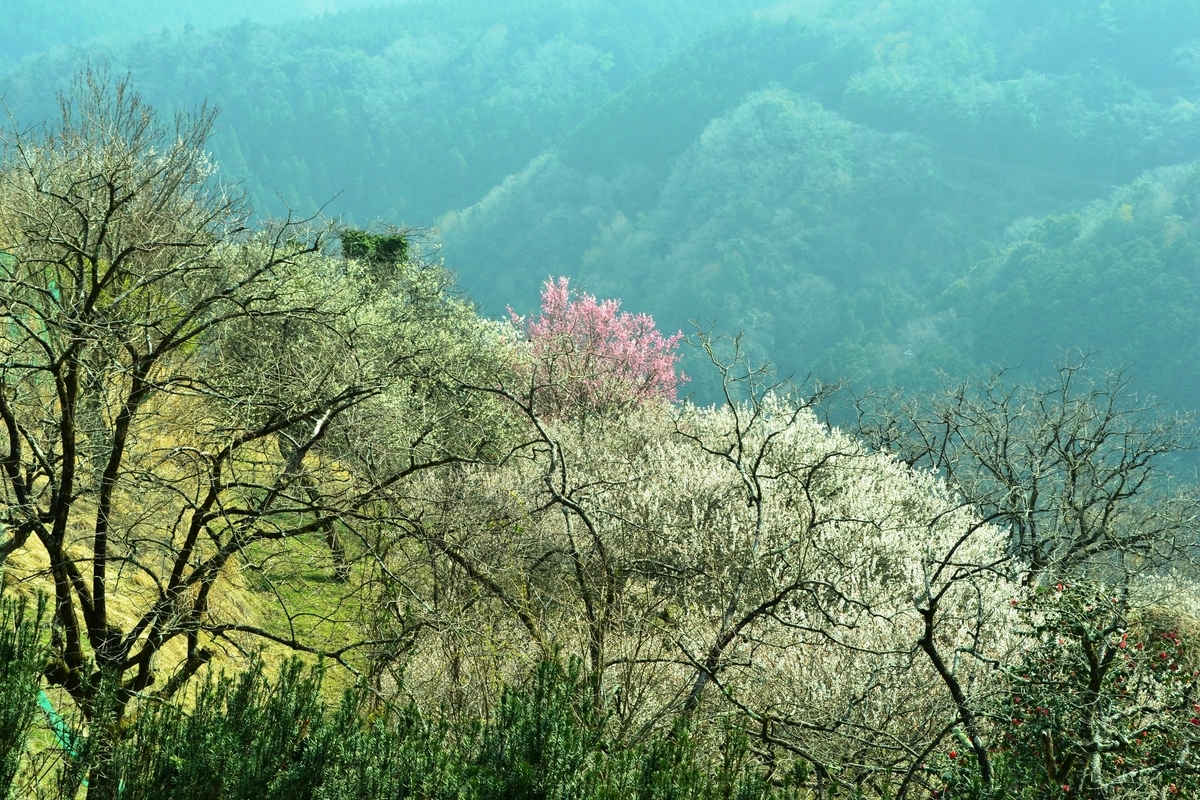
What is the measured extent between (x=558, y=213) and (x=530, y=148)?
1931cm

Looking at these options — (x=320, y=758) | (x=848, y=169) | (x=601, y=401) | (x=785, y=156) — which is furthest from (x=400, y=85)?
(x=320, y=758)

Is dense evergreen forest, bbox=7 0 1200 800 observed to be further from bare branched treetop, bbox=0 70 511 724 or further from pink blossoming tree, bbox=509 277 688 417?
pink blossoming tree, bbox=509 277 688 417

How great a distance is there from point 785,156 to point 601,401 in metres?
85.6

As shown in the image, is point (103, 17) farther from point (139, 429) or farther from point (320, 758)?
point (320, 758)

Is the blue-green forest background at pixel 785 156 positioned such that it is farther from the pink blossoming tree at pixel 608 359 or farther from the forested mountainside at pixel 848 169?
the pink blossoming tree at pixel 608 359

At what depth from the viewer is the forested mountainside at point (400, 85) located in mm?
114062

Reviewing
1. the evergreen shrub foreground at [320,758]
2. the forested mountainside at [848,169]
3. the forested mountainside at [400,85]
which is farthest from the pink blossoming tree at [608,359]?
the forested mountainside at [400,85]

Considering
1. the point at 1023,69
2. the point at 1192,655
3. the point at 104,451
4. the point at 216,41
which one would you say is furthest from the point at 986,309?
the point at 216,41

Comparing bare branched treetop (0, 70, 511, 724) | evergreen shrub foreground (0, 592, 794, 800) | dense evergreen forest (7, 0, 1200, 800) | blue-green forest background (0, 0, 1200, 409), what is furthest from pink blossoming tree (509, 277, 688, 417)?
blue-green forest background (0, 0, 1200, 409)

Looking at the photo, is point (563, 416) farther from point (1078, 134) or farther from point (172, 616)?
point (1078, 134)

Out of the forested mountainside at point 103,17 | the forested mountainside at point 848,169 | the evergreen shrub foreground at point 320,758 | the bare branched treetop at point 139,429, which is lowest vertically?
the evergreen shrub foreground at point 320,758

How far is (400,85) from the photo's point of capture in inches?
5148

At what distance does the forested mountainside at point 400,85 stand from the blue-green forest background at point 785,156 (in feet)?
1.33

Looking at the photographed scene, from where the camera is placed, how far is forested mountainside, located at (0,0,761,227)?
374 feet
